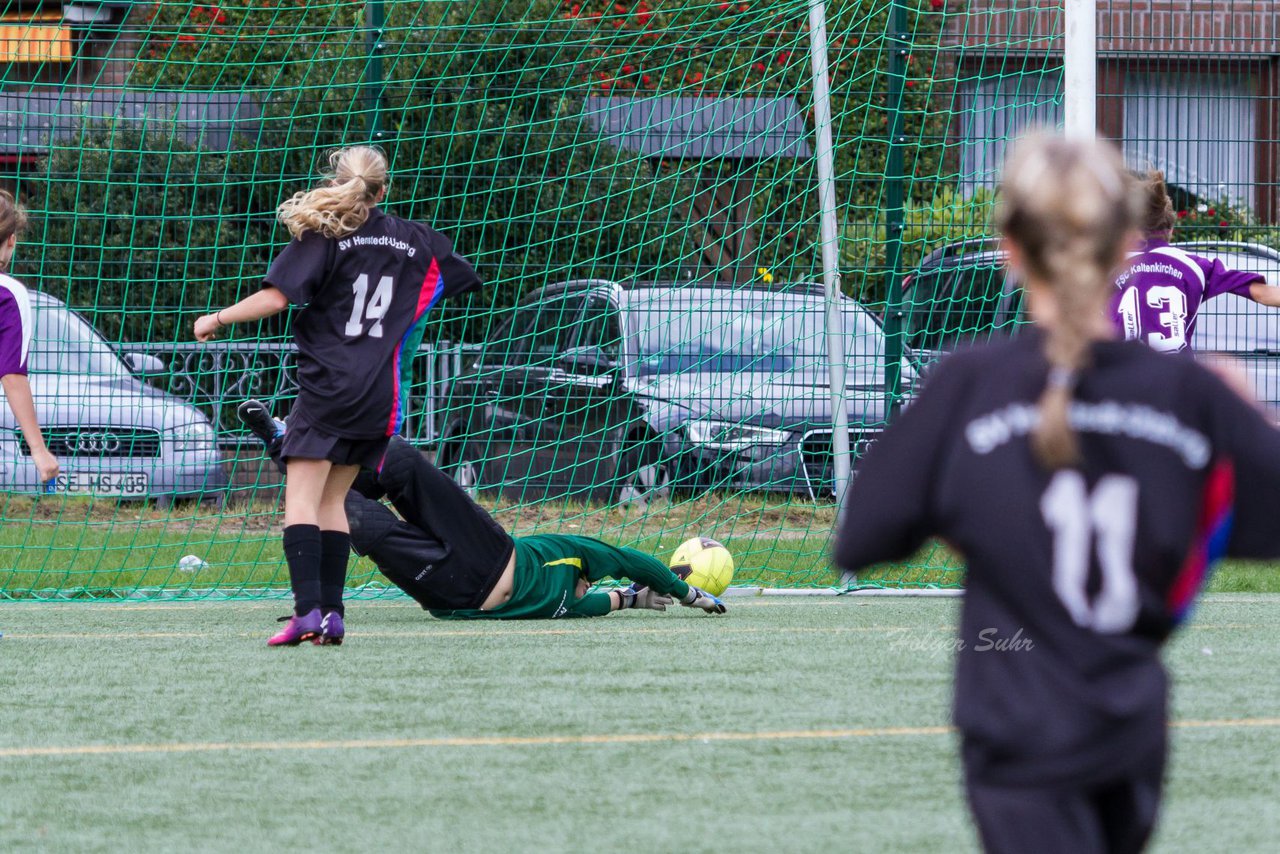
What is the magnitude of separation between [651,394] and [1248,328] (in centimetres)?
293

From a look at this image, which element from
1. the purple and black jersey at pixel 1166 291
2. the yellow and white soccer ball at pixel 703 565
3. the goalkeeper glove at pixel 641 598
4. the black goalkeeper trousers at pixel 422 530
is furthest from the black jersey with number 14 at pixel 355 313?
the purple and black jersey at pixel 1166 291

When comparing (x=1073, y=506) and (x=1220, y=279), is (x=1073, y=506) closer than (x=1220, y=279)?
Yes

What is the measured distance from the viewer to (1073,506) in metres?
1.80

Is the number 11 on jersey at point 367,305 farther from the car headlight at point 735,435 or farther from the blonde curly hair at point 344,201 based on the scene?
the car headlight at point 735,435

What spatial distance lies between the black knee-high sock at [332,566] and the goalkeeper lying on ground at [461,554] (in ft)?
0.69

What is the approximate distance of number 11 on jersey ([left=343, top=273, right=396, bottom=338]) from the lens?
217 inches

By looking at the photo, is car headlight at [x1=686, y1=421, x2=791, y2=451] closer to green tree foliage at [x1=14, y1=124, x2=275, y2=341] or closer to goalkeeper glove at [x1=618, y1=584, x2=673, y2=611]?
goalkeeper glove at [x1=618, y1=584, x2=673, y2=611]

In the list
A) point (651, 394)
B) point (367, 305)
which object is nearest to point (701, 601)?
point (367, 305)

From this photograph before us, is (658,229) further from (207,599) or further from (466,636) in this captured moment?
(466,636)

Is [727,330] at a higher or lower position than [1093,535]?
lower

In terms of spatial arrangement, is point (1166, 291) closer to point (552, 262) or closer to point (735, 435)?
point (735, 435)

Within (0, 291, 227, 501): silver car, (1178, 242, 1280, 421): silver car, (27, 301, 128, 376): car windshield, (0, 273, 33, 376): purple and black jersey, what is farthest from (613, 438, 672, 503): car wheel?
(0, 273, 33, 376): purple and black jersey

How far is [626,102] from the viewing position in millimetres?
8609

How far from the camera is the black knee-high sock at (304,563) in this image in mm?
5484
